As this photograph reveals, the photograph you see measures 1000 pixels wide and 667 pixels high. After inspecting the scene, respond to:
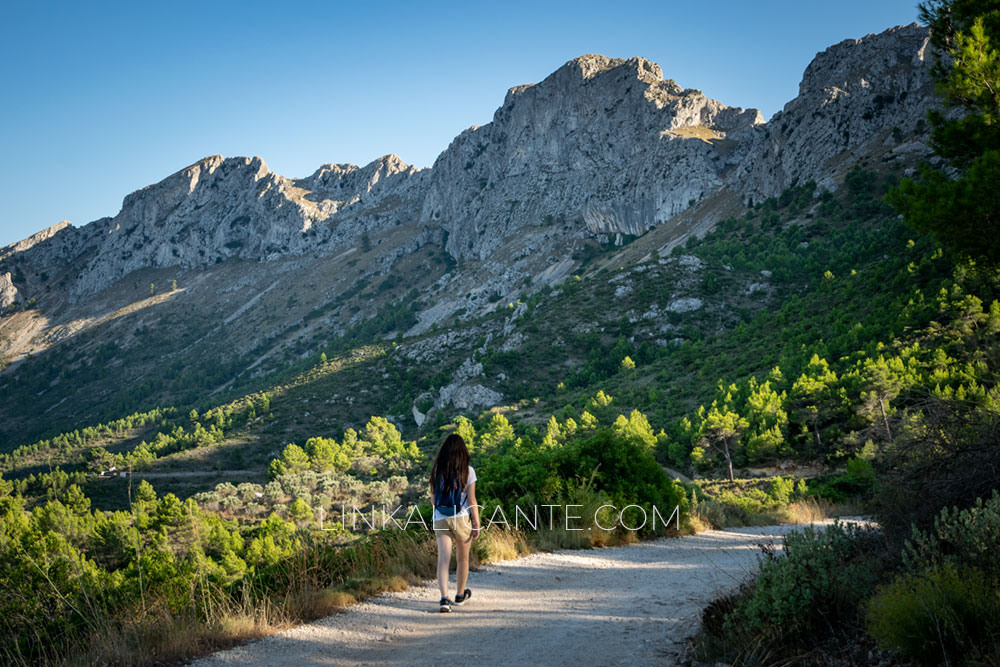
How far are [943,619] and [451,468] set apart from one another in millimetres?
3878

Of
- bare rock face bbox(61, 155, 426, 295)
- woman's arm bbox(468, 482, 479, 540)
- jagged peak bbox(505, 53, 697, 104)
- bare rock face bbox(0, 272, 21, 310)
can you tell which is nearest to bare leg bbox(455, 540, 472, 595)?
woman's arm bbox(468, 482, 479, 540)

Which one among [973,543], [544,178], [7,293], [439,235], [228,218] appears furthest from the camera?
[7,293]

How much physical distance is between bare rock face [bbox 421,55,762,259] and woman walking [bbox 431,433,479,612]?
99361 mm

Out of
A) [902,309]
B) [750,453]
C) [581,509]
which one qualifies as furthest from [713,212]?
[581,509]

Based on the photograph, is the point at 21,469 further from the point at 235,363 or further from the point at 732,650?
the point at 732,650

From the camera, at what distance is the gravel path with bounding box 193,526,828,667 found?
421 centimetres

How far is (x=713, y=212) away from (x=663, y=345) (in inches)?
1264

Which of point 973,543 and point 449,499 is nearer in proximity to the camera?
point 973,543

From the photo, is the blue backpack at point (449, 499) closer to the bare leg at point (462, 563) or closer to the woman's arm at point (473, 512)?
the woman's arm at point (473, 512)

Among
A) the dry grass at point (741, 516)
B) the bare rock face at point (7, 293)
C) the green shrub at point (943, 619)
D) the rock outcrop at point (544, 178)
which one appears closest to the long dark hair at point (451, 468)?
the green shrub at point (943, 619)

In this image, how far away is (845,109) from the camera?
7619 centimetres

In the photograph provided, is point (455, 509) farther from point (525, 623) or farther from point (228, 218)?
point (228, 218)

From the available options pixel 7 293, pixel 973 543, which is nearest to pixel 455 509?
pixel 973 543

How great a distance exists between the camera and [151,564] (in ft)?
24.2
